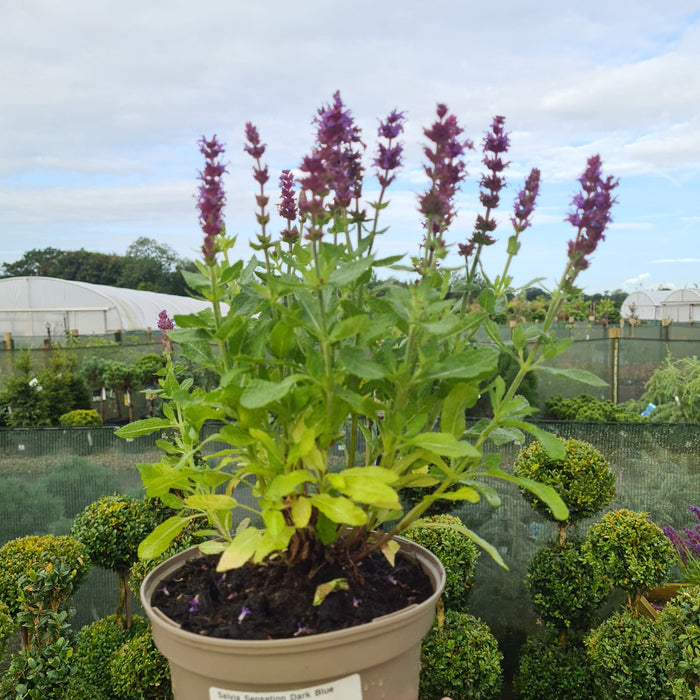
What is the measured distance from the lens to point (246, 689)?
0.92m

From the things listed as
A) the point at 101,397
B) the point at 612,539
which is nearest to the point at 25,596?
the point at 612,539

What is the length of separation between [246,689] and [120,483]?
1911 mm

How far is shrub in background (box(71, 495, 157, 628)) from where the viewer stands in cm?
198

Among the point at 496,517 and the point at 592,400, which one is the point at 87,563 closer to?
the point at 496,517

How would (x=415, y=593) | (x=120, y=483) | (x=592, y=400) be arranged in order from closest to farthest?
1. (x=415, y=593)
2. (x=120, y=483)
3. (x=592, y=400)

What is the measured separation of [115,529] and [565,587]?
4.63 ft

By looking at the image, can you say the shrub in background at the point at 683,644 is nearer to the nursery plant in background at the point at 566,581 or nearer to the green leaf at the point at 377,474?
the nursery plant in background at the point at 566,581

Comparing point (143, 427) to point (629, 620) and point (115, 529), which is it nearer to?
point (115, 529)

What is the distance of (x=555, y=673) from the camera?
202 cm

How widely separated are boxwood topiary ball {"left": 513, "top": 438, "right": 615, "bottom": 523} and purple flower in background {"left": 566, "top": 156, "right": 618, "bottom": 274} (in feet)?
3.83

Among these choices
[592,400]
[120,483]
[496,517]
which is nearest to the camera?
[496,517]

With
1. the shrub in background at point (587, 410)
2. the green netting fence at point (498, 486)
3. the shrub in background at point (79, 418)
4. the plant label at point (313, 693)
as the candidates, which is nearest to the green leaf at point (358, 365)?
the plant label at point (313, 693)

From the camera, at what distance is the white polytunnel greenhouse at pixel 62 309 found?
16203mm

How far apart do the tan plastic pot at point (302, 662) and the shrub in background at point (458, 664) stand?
2.84 ft
